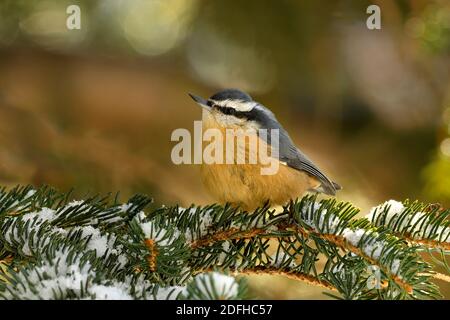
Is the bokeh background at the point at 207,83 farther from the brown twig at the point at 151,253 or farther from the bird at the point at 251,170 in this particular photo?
the brown twig at the point at 151,253

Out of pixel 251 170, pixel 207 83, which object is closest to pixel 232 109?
pixel 251 170

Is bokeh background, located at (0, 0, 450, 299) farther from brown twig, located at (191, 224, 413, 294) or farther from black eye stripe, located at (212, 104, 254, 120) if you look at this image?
brown twig, located at (191, 224, 413, 294)

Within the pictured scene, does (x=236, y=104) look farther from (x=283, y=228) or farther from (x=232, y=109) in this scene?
(x=283, y=228)

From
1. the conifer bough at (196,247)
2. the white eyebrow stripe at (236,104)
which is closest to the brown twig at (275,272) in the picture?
the conifer bough at (196,247)

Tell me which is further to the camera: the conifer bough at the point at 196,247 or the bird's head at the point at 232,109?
the bird's head at the point at 232,109

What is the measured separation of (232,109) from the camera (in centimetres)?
157

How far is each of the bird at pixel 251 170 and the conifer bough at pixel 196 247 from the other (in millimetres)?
168

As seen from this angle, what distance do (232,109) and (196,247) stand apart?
51cm

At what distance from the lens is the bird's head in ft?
5.17

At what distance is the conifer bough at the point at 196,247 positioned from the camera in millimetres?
843

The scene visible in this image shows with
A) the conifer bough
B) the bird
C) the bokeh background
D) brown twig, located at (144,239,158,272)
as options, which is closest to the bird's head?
the bird

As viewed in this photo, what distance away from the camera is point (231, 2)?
2.30 meters

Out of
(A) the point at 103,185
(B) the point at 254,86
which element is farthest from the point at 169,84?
(A) the point at 103,185

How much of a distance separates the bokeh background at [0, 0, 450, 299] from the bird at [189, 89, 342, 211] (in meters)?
0.47
